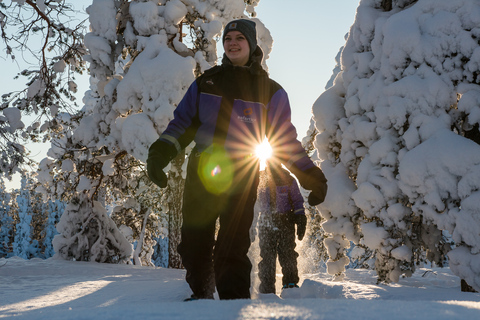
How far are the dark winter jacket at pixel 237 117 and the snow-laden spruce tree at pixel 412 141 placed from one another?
2.13m

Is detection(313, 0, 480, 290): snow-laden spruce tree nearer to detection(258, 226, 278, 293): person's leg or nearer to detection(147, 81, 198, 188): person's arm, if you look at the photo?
detection(258, 226, 278, 293): person's leg

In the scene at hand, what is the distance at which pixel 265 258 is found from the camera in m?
5.48

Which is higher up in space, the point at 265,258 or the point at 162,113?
the point at 162,113

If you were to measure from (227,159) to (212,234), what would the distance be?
1.97ft

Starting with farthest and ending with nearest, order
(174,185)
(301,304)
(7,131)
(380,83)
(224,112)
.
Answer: (174,185) → (7,131) → (380,83) → (224,112) → (301,304)

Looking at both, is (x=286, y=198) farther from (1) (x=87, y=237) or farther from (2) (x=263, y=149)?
(1) (x=87, y=237)

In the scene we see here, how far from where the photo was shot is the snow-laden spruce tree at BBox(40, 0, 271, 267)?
703 cm

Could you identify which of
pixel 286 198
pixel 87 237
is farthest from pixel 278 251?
pixel 87 237

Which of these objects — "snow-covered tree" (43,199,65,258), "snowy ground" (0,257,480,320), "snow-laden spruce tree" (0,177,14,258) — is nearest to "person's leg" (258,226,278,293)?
"snowy ground" (0,257,480,320)

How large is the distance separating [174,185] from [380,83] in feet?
15.3

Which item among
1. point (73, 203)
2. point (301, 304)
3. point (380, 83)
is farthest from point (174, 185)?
point (301, 304)

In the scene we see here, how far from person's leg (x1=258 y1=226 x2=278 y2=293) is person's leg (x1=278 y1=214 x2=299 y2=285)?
0.11 metres

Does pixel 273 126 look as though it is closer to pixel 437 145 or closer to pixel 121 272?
pixel 437 145

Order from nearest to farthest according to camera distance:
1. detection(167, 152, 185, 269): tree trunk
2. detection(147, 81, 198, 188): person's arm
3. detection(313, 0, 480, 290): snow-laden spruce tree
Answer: detection(147, 81, 198, 188): person's arm
detection(313, 0, 480, 290): snow-laden spruce tree
detection(167, 152, 185, 269): tree trunk
